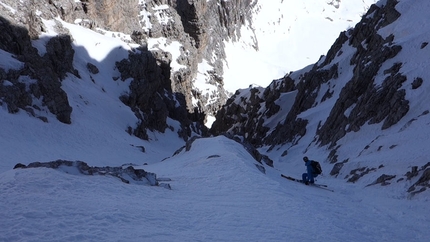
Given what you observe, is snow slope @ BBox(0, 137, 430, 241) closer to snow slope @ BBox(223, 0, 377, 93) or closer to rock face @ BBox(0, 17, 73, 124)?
rock face @ BBox(0, 17, 73, 124)

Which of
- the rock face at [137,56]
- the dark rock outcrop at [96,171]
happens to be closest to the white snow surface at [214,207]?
the dark rock outcrop at [96,171]

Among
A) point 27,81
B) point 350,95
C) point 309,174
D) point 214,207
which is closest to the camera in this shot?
point 214,207

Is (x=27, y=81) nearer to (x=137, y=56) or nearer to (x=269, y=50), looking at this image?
(x=137, y=56)

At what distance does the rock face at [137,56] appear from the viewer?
4078 cm

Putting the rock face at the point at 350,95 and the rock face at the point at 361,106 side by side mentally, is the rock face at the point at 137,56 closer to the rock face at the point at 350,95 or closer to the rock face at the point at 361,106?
the rock face at the point at 350,95

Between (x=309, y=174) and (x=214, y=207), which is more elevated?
(x=309, y=174)

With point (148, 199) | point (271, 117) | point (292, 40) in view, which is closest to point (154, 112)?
point (271, 117)

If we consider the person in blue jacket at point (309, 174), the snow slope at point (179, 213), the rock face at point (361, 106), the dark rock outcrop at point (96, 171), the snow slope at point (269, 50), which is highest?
the snow slope at point (269, 50)

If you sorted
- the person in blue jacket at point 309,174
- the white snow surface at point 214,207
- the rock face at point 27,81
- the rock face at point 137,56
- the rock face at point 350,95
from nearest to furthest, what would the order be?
1. the white snow surface at point 214,207
2. the person in blue jacket at point 309,174
3. the rock face at point 350,95
4. the rock face at point 27,81
5. the rock face at point 137,56

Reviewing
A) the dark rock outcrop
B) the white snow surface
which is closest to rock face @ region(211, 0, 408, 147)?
the white snow surface

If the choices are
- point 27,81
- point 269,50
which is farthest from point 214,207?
point 269,50

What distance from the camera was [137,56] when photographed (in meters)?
66.9

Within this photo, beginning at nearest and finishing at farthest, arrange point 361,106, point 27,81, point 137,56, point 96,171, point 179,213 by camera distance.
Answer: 1. point 179,213
2. point 96,171
3. point 361,106
4. point 27,81
5. point 137,56

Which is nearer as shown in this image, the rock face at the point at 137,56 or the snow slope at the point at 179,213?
the snow slope at the point at 179,213
